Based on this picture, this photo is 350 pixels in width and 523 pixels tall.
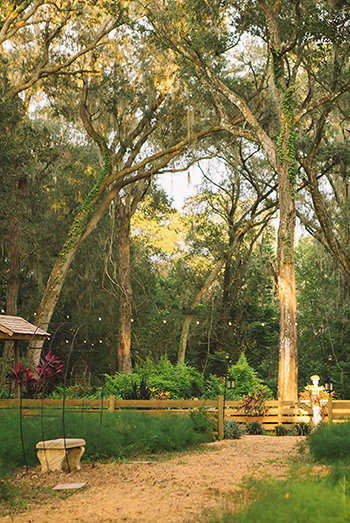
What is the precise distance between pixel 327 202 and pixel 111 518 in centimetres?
1851

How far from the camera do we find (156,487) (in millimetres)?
5855

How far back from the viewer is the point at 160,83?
17625 millimetres

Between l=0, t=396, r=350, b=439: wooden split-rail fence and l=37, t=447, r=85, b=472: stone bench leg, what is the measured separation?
2.66 metres

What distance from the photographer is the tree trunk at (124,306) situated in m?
18.8

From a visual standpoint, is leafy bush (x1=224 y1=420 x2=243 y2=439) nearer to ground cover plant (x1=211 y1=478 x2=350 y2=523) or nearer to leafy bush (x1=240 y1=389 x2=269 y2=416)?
leafy bush (x1=240 y1=389 x2=269 y2=416)

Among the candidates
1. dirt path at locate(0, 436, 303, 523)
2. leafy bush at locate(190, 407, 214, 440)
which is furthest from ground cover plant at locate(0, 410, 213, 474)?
dirt path at locate(0, 436, 303, 523)

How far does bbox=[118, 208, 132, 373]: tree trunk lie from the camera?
740 inches

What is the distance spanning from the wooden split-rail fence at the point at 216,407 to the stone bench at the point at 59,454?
2.66m

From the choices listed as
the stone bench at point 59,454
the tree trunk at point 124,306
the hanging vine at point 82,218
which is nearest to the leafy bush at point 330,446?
the stone bench at point 59,454

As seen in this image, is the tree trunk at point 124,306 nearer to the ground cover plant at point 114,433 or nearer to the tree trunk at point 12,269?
the tree trunk at point 12,269

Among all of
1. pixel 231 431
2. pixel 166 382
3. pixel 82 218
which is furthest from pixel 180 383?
pixel 82 218

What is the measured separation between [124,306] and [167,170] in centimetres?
530

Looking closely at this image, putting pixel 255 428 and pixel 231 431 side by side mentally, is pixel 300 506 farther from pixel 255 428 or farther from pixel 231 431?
pixel 255 428

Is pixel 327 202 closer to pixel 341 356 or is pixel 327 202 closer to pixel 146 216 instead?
pixel 341 356
